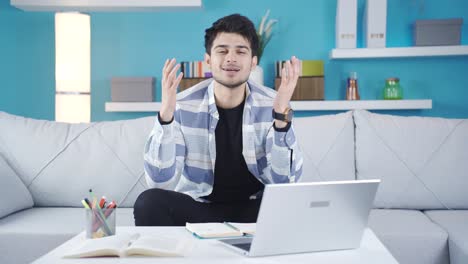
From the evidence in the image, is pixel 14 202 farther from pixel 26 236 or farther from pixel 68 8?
pixel 68 8

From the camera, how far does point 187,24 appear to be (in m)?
3.52

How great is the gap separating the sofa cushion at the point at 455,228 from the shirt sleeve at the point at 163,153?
3.20ft

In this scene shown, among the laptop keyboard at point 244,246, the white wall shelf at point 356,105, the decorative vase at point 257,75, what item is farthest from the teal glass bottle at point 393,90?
the laptop keyboard at point 244,246

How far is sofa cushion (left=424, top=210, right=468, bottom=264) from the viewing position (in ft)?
6.03

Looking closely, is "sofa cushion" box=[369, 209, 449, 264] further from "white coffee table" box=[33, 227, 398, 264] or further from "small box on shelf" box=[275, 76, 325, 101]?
"small box on shelf" box=[275, 76, 325, 101]

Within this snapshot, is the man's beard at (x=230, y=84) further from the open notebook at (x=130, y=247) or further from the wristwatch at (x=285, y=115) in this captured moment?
the open notebook at (x=130, y=247)

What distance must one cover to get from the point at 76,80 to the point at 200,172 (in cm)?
156

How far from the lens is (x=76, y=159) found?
8.13 ft

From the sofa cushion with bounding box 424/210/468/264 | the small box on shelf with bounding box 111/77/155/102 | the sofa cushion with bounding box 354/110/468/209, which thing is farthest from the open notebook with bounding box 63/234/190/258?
the small box on shelf with bounding box 111/77/155/102

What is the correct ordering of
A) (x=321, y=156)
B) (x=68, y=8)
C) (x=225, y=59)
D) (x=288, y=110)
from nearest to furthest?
(x=288, y=110)
(x=225, y=59)
(x=321, y=156)
(x=68, y=8)

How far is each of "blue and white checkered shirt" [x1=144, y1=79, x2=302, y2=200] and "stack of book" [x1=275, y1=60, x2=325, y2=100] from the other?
132 centimetres

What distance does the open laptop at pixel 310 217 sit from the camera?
1088 mm

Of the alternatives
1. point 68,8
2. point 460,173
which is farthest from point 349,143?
point 68,8

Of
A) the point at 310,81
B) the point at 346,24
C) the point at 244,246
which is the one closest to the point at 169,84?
the point at 244,246
